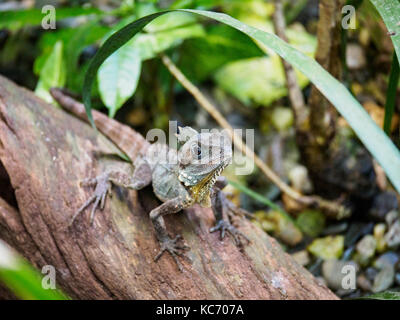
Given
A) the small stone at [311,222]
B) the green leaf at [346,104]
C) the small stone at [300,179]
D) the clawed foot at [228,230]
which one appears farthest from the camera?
the small stone at [300,179]

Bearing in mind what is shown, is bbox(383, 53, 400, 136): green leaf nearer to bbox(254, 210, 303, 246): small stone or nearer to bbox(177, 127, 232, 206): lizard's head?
bbox(177, 127, 232, 206): lizard's head

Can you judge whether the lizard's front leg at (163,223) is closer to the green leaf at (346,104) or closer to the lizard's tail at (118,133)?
the lizard's tail at (118,133)

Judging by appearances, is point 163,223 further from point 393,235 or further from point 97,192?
point 393,235

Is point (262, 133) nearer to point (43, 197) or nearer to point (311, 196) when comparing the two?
point (311, 196)

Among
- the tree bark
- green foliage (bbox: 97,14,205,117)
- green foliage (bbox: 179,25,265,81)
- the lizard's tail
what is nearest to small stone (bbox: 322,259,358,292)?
the tree bark

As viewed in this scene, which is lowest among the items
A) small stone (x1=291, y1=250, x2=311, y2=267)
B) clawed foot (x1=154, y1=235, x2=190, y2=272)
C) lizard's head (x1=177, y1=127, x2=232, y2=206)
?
small stone (x1=291, y1=250, x2=311, y2=267)

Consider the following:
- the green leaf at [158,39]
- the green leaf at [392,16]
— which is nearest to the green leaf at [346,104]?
the green leaf at [392,16]

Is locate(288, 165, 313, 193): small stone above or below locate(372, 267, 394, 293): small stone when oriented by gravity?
above
